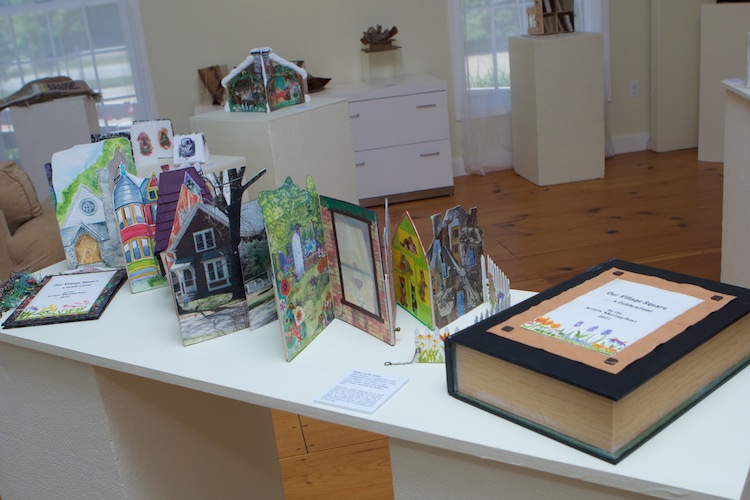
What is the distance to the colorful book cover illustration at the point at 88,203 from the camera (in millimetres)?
1700

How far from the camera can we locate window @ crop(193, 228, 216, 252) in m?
1.31

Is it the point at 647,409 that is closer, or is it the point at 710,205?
the point at 647,409

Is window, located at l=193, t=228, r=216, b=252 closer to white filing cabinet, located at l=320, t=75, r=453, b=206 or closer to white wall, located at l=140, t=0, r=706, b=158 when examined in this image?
white filing cabinet, located at l=320, t=75, r=453, b=206

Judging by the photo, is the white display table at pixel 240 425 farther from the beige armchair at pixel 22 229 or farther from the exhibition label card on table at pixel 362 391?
the beige armchair at pixel 22 229

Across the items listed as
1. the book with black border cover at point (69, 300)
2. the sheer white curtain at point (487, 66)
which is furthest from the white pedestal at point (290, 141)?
the sheer white curtain at point (487, 66)

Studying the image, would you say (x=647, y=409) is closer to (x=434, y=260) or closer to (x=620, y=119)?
(x=434, y=260)

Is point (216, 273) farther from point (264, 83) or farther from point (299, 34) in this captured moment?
point (299, 34)

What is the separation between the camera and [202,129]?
10.3ft

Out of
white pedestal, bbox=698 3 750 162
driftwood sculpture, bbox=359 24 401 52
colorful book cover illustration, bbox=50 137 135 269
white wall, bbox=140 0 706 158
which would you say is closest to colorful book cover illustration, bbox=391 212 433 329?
colorful book cover illustration, bbox=50 137 135 269

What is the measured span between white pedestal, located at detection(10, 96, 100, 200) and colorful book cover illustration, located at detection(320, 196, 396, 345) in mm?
3655

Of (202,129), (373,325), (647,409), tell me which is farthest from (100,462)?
(202,129)

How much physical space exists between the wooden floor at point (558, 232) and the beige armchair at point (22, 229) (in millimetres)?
1289

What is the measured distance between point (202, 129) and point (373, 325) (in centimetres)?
206

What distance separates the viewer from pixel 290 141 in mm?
3045
